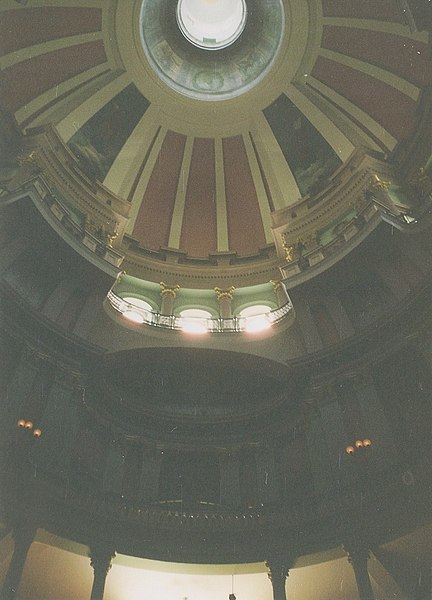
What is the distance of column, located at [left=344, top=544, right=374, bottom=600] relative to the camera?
14250 mm

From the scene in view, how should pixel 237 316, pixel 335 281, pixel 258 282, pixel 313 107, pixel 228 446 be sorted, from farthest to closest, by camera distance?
pixel 313 107 → pixel 258 282 → pixel 237 316 → pixel 335 281 → pixel 228 446

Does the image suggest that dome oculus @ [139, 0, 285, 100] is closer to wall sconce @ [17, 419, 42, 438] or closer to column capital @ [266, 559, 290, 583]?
wall sconce @ [17, 419, 42, 438]

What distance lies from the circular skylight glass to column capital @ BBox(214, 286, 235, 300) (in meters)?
15.0

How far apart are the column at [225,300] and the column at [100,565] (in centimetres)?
1226

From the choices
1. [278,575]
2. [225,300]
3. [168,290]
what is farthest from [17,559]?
[225,300]

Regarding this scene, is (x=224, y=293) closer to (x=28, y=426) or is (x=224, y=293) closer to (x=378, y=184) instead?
(x=378, y=184)

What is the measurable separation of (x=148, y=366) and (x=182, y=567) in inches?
280

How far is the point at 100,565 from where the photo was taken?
15102 millimetres

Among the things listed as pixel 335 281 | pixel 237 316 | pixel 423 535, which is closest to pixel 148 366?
pixel 237 316

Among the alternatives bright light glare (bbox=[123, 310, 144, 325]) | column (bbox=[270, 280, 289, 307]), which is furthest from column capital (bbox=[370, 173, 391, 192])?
bright light glare (bbox=[123, 310, 144, 325])

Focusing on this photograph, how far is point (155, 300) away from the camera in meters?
26.0

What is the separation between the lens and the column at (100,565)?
1448 cm

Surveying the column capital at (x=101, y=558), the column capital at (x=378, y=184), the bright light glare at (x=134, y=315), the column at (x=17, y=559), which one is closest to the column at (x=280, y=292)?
the column capital at (x=378, y=184)

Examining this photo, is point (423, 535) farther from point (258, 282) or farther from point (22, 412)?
point (258, 282)
